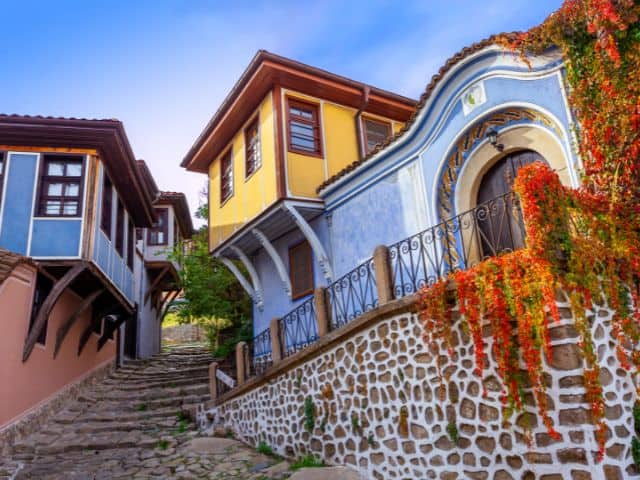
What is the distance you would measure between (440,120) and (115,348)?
12.1 metres

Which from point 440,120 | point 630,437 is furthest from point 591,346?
point 440,120

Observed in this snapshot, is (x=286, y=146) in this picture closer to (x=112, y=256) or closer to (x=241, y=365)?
(x=241, y=365)

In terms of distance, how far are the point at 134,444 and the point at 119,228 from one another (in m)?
6.17

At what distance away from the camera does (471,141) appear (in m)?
7.25

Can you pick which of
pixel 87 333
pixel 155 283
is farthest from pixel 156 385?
pixel 155 283

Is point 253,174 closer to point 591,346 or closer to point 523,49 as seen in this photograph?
point 523,49

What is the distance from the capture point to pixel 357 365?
623 cm

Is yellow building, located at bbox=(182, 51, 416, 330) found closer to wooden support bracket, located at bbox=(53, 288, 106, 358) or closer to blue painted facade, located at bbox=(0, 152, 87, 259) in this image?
wooden support bracket, located at bbox=(53, 288, 106, 358)

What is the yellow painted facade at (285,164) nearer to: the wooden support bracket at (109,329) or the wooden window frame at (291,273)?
the wooden window frame at (291,273)

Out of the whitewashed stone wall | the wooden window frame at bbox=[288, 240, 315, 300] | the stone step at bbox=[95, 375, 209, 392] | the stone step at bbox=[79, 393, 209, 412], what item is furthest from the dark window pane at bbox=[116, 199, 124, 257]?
the whitewashed stone wall

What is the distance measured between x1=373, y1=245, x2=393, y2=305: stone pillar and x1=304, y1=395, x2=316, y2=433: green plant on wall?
1.81 metres

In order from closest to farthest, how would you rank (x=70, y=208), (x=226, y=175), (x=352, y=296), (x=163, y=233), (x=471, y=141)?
(x=471, y=141) → (x=352, y=296) → (x=70, y=208) → (x=226, y=175) → (x=163, y=233)

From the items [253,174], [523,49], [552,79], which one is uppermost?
[253,174]

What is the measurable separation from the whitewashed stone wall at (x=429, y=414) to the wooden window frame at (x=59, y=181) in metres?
5.40
